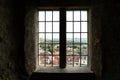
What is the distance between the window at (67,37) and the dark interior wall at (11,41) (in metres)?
0.61

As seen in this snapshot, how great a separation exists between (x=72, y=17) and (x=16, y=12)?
123cm

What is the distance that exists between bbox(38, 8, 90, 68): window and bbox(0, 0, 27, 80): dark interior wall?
0.61m

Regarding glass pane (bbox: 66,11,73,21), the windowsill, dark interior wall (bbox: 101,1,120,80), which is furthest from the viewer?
glass pane (bbox: 66,11,73,21)

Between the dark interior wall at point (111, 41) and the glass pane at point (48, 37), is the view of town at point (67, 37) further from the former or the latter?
the dark interior wall at point (111, 41)

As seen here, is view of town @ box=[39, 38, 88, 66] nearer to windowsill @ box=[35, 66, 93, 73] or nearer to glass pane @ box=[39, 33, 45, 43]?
glass pane @ box=[39, 33, 45, 43]

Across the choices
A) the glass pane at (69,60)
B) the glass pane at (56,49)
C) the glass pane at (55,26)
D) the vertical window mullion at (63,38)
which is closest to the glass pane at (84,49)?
the glass pane at (69,60)

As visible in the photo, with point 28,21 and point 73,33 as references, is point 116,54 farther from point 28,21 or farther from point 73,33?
point 28,21

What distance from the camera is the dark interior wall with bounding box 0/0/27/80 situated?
2768mm

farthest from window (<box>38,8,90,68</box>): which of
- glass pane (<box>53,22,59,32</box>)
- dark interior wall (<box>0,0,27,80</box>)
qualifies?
dark interior wall (<box>0,0,27,80</box>)

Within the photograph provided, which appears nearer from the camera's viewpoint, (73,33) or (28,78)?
(28,78)

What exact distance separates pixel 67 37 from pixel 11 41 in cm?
130

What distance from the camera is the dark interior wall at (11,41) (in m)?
2.77

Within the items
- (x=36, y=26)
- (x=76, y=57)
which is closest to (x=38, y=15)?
(x=36, y=26)

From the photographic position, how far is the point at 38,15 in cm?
402
